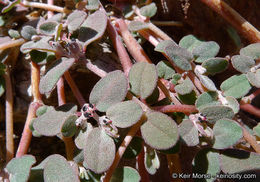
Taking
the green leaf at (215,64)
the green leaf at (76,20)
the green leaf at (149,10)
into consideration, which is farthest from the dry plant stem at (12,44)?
the green leaf at (215,64)

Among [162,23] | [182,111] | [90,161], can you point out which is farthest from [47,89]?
[162,23]

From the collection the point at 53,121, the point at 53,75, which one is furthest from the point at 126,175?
the point at 53,75

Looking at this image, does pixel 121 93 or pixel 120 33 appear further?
pixel 120 33

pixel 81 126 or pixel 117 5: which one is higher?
pixel 117 5

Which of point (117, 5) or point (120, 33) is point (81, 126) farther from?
point (117, 5)

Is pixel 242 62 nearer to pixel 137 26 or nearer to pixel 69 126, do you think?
pixel 137 26

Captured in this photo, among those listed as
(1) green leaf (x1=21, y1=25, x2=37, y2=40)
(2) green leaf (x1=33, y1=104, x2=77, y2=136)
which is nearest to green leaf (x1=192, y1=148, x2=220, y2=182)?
(2) green leaf (x1=33, y1=104, x2=77, y2=136)

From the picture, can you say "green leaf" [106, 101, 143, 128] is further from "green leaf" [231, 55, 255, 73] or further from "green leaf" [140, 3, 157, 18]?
"green leaf" [140, 3, 157, 18]

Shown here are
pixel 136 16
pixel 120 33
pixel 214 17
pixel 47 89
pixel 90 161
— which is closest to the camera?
pixel 90 161
